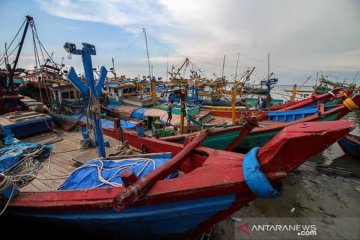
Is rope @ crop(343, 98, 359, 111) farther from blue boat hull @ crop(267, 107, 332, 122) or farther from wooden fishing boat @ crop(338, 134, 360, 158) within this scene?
wooden fishing boat @ crop(338, 134, 360, 158)

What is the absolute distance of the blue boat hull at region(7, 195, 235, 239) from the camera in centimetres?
285

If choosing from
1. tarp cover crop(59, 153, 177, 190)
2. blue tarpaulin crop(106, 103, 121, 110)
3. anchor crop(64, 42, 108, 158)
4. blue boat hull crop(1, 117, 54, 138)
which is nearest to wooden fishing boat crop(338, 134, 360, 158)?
tarp cover crop(59, 153, 177, 190)

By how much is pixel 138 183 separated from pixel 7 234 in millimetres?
5681

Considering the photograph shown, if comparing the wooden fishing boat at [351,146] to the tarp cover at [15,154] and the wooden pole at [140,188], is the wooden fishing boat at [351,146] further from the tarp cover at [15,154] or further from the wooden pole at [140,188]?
the tarp cover at [15,154]

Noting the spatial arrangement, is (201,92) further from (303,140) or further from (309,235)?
(303,140)

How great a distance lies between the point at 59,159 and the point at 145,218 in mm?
4276

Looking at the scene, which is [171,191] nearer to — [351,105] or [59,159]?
[59,159]

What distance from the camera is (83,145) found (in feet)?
21.0

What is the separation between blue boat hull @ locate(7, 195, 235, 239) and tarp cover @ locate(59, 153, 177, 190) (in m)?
0.50

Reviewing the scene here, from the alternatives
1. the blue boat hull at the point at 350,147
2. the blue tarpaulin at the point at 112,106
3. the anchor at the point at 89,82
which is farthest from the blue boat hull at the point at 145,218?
the blue tarpaulin at the point at 112,106

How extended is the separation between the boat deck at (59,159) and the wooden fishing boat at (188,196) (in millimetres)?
750

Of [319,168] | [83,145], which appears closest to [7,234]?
[83,145]

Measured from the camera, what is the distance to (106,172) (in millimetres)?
3854

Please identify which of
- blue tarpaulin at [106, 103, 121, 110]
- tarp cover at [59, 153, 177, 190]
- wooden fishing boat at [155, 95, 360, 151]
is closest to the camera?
tarp cover at [59, 153, 177, 190]
